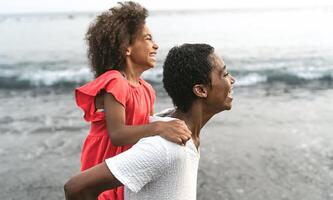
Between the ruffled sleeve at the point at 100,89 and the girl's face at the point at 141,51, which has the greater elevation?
the girl's face at the point at 141,51

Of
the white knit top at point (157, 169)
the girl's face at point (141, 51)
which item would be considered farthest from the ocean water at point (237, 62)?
the white knit top at point (157, 169)

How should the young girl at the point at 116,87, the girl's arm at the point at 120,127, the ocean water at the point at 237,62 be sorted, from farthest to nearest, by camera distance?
the ocean water at the point at 237,62 < the young girl at the point at 116,87 < the girl's arm at the point at 120,127

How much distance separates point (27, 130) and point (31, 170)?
2197mm

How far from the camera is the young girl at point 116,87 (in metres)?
2.41

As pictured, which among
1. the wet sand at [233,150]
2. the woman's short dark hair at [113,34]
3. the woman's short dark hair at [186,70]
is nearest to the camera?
the woman's short dark hair at [186,70]

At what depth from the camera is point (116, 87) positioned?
2418mm

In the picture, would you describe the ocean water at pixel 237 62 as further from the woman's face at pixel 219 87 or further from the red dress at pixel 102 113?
the woman's face at pixel 219 87

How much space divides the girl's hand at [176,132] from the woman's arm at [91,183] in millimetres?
249

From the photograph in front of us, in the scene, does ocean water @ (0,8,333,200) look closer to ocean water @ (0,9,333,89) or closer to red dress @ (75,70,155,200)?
ocean water @ (0,9,333,89)

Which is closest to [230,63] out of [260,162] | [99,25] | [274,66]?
[274,66]

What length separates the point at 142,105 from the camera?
2598 millimetres

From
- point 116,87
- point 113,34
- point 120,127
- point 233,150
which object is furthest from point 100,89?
point 233,150

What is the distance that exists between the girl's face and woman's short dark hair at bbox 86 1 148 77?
0.09 feet

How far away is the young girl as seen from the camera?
2406 millimetres
